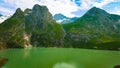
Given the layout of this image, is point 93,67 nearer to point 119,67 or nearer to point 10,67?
point 119,67

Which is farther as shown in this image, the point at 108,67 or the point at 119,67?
the point at 108,67

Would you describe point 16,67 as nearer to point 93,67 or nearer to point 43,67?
point 43,67

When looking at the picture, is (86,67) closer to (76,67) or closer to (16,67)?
(76,67)

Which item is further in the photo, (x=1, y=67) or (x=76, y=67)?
(x=76, y=67)

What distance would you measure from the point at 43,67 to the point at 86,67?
14559 millimetres

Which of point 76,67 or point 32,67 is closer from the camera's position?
point 32,67

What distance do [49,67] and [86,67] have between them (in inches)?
494

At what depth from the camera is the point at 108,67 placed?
78.9 metres

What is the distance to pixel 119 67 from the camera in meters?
72.4

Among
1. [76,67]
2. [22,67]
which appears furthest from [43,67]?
[76,67]

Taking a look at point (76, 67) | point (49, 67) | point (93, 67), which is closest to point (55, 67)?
point (49, 67)

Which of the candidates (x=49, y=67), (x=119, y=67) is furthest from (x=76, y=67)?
(x=119, y=67)

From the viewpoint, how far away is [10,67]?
7219cm

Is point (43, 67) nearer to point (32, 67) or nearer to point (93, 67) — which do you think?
point (32, 67)
